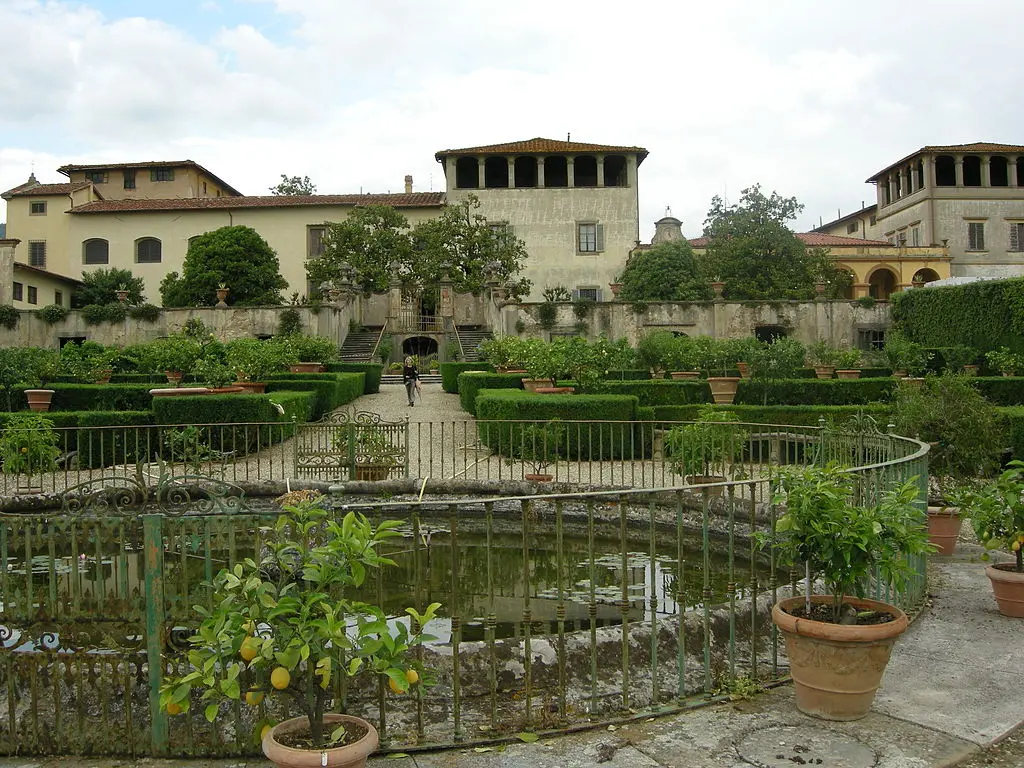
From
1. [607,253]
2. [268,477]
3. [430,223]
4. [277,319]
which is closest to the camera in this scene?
[268,477]

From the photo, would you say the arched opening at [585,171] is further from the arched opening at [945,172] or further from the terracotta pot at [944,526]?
the terracotta pot at [944,526]

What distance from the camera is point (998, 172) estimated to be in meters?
45.7

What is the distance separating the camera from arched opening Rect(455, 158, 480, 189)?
41.0 m

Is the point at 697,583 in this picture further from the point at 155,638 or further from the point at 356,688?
the point at 155,638

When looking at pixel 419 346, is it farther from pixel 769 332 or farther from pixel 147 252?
Answer: pixel 147 252

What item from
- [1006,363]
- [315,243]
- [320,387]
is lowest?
[320,387]

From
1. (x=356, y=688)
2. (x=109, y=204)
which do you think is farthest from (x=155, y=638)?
(x=109, y=204)

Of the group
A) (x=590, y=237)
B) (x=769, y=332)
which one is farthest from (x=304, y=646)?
(x=590, y=237)

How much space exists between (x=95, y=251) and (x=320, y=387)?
28.1m

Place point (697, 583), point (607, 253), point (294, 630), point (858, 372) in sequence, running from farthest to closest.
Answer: point (607, 253) < point (858, 372) < point (697, 583) < point (294, 630)

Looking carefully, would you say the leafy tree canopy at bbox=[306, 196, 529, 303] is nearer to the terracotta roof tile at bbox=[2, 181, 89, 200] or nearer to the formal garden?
the terracotta roof tile at bbox=[2, 181, 89, 200]

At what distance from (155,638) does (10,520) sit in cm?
110

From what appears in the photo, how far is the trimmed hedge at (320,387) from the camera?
1892cm

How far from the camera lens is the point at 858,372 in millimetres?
21062
